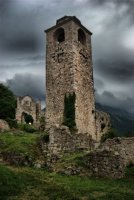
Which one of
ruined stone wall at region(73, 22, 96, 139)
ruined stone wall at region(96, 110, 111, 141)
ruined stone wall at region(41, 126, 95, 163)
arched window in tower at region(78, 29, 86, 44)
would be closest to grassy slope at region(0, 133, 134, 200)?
ruined stone wall at region(41, 126, 95, 163)

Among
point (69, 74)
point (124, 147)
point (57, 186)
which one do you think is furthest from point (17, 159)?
point (69, 74)

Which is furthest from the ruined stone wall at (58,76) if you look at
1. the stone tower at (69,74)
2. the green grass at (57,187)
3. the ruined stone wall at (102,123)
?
the green grass at (57,187)

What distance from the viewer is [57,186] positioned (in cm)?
1736

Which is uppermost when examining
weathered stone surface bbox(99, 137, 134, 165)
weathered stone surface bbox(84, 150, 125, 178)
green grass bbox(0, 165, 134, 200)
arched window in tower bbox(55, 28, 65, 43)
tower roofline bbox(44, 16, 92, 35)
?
tower roofline bbox(44, 16, 92, 35)

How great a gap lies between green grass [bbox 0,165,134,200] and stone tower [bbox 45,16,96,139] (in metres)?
21.7

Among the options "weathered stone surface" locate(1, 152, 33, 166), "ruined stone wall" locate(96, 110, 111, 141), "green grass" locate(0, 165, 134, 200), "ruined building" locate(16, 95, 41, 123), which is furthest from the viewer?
"ruined building" locate(16, 95, 41, 123)

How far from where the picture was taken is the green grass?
51.6ft

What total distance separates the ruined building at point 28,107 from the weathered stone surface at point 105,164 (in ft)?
139

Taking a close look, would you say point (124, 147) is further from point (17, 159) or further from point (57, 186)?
point (57, 186)

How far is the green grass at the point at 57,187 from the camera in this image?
51.6 ft

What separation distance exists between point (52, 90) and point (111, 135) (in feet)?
32.7

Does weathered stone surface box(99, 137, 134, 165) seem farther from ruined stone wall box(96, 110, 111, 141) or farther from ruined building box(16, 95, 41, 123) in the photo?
ruined building box(16, 95, 41, 123)

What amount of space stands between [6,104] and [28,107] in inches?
868

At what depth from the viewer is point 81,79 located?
4375 centimetres
